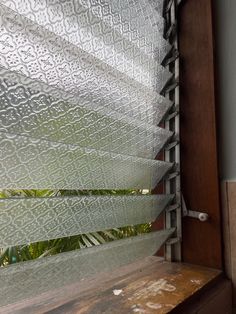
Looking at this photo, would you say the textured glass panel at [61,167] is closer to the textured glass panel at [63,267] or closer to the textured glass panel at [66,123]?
the textured glass panel at [66,123]

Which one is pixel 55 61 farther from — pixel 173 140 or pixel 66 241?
pixel 66 241

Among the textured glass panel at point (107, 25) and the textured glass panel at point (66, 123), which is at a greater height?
the textured glass panel at point (107, 25)

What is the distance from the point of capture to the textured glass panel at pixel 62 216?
0.50m

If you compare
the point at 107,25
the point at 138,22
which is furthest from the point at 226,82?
the point at 107,25

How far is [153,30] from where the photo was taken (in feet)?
3.04

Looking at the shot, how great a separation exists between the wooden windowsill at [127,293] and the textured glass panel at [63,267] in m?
0.05

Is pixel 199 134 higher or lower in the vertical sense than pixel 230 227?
higher

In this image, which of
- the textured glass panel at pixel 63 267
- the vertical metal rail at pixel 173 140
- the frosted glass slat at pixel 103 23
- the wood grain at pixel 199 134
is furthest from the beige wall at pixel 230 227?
the frosted glass slat at pixel 103 23

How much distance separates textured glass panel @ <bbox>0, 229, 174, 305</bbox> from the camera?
502 millimetres

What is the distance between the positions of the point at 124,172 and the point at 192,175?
312mm

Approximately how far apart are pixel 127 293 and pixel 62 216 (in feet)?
0.87

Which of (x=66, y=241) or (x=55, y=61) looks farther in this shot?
(x=66, y=241)

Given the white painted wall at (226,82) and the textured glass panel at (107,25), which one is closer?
the textured glass panel at (107,25)

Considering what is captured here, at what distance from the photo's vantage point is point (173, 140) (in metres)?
0.98
